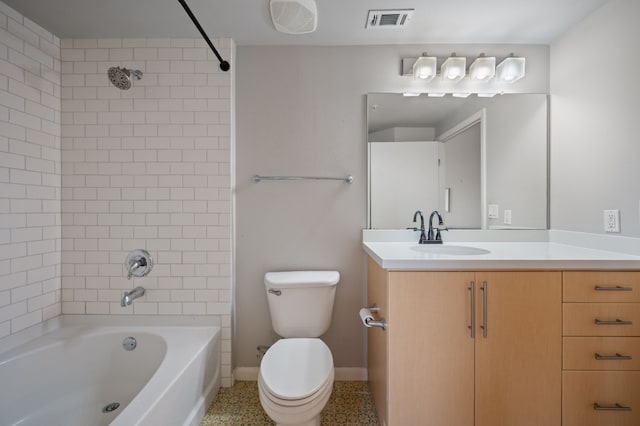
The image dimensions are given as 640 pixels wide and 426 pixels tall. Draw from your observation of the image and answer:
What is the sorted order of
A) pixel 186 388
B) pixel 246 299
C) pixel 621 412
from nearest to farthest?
pixel 621 412, pixel 186 388, pixel 246 299

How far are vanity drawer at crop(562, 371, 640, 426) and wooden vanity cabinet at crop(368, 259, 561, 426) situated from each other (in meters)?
0.05

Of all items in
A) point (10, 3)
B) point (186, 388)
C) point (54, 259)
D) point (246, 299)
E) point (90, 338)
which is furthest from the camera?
point (246, 299)

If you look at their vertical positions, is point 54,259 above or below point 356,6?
below

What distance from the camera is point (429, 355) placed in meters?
1.23

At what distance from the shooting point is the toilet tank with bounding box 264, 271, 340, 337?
1678mm

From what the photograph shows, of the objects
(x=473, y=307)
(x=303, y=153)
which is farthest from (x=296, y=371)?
(x=303, y=153)

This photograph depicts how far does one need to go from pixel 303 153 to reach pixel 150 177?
3.41 ft

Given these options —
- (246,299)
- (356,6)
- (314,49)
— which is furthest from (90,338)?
(356,6)

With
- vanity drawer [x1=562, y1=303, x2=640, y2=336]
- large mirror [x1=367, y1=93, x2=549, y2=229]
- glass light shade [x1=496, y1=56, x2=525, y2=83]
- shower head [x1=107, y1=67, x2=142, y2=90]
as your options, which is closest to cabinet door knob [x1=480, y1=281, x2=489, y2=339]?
vanity drawer [x1=562, y1=303, x2=640, y2=336]

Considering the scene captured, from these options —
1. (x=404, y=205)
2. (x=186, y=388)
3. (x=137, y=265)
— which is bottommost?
(x=186, y=388)

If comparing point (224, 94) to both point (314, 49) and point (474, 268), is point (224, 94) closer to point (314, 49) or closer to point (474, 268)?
point (314, 49)

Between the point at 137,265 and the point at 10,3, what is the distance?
160 centimetres

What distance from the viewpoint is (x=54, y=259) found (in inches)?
70.8

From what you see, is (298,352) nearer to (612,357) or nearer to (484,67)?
(612,357)
